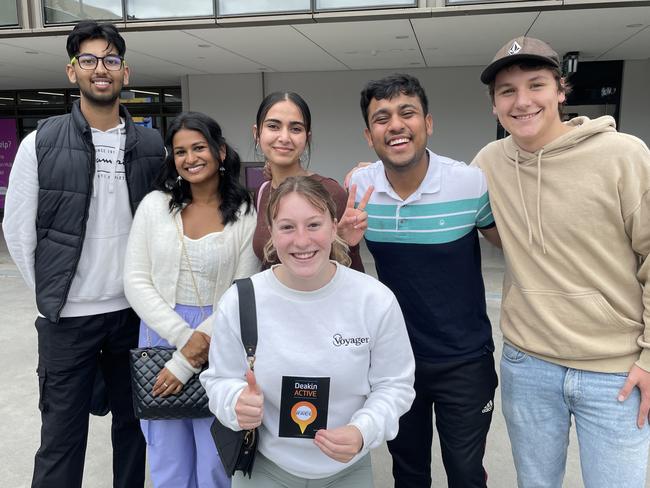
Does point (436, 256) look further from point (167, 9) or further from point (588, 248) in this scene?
point (167, 9)

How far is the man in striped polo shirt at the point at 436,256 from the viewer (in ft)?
6.92

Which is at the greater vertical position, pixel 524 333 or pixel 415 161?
pixel 415 161

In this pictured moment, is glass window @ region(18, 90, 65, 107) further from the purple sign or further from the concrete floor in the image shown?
the concrete floor

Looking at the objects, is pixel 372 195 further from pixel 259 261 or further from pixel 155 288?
pixel 155 288

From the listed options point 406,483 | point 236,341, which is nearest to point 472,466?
point 406,483

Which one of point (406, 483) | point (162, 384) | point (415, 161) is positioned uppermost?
point (415, 161)

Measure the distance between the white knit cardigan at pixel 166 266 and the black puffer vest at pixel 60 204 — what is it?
28 cm

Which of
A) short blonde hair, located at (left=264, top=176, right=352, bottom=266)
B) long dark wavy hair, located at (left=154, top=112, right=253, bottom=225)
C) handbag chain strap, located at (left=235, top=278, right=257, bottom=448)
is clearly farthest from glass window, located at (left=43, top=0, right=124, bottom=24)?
handbag chain strap, located at (left=235, top=278, right=257, bottom=448)

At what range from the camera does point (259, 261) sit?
7.68 ft

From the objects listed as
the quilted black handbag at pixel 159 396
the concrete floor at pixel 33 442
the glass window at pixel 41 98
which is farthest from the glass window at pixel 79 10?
the glass window at pixel 41 98

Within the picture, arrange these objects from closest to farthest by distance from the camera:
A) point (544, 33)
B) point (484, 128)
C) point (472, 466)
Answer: point (472, 466) → point (544, 33) → point (484, 128)

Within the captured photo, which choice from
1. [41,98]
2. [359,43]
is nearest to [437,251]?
[359,43]

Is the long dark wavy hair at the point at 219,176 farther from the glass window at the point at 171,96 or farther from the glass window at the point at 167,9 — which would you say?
the glass window at the point at 171,96

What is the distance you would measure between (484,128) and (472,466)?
944 centimetres
